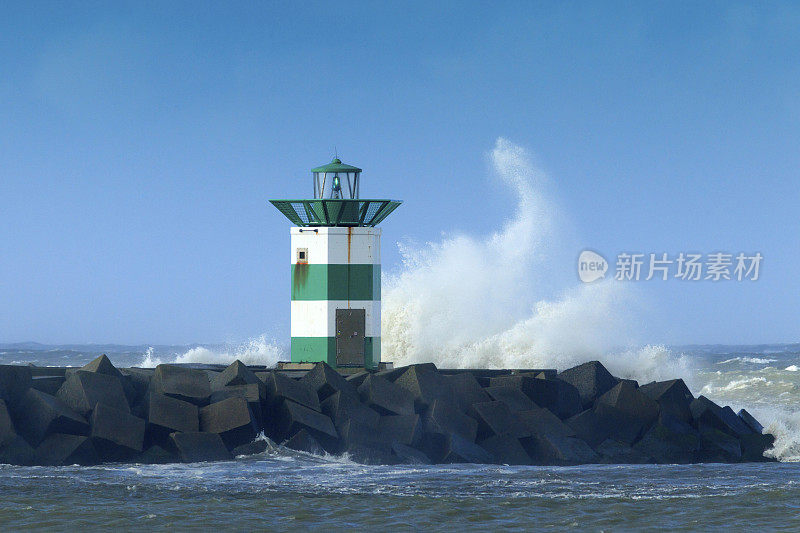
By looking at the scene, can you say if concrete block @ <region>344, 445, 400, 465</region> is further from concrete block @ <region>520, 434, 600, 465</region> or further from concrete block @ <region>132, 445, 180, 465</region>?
concrete block @ <region>132, 445, 180, 465</region>

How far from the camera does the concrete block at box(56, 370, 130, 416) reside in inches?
375

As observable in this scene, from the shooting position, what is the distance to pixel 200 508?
7180 mm

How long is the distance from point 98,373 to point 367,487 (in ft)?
11.5

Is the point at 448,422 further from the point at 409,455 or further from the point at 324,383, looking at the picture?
the point at 324,383

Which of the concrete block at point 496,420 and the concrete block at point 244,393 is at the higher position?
the concrete block at point 244,393

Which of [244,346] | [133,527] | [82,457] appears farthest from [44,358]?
[133,527]

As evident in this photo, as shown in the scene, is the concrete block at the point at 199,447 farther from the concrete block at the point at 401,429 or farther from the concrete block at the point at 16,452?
the concrete block at the point at 401,429

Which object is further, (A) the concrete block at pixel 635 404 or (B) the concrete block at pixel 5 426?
(A) the concrete block at pixel 635 404

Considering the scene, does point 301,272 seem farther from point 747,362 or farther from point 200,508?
point 747,362

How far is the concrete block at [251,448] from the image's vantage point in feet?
30.9

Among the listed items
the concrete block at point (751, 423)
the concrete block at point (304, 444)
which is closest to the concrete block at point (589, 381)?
the concrete block at point (751, 423)

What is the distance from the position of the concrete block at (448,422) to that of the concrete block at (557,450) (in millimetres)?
516

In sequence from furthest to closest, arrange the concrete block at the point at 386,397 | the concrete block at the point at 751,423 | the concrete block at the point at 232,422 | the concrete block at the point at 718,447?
the concrete block at the point at 751,423
the concrete block at the point at 718,447
the concrete block at the point at 386,397
the concrete block at the point at 232,422

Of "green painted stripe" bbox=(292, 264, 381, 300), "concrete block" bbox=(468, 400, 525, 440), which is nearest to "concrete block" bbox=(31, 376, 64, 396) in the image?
"green painted stripe" bbox=(292, 264, 381, 300)
